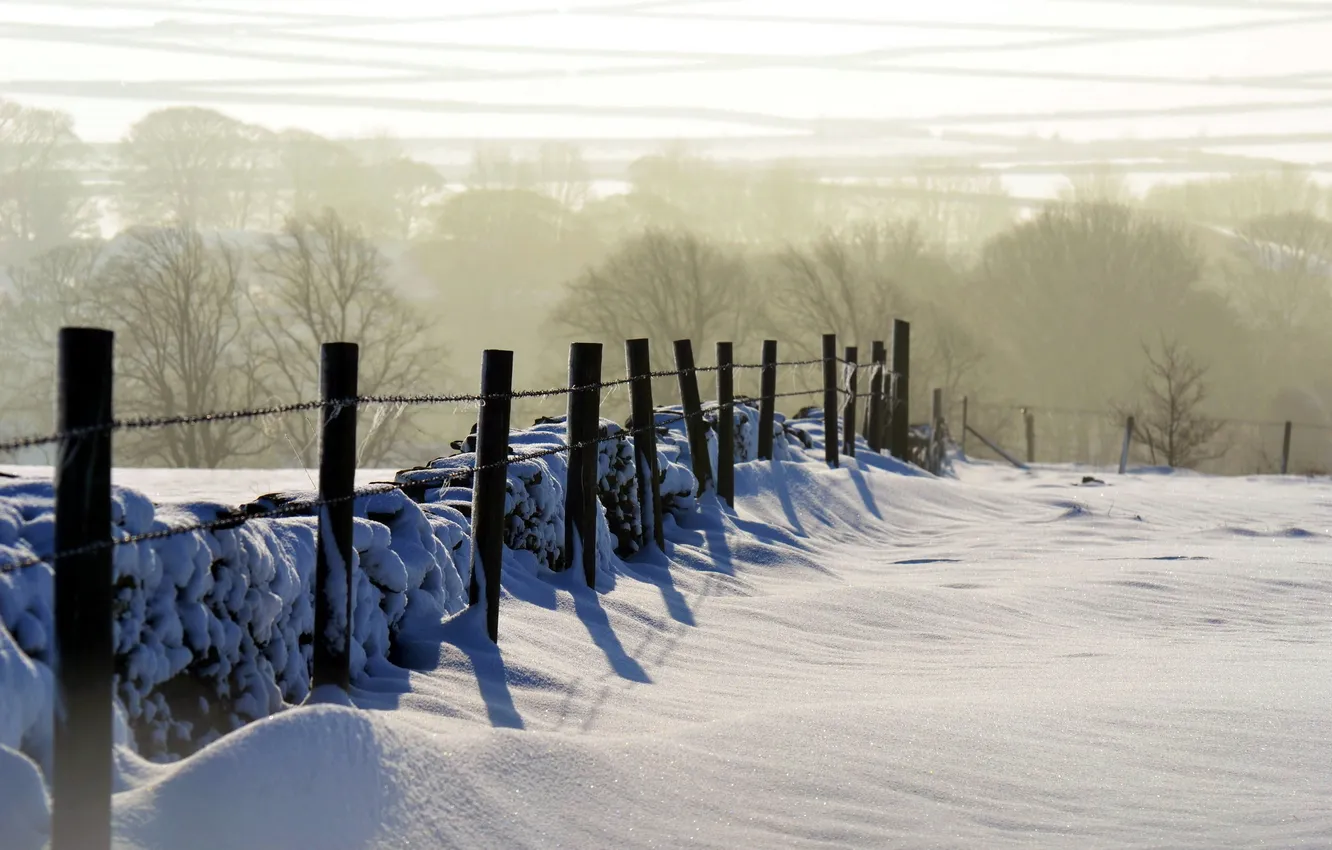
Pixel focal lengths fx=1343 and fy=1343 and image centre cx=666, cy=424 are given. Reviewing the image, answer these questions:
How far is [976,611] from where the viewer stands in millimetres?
A: 7504

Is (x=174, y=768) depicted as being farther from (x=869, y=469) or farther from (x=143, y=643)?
(x=869, y=469)

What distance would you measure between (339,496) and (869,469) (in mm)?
10411

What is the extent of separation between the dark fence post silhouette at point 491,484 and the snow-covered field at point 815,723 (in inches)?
7.3

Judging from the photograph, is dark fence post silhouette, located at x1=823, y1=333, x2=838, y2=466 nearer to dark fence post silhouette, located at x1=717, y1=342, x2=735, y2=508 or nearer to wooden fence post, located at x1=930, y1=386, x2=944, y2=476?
dark fence post silhouette, located at x1=717, y1=342, x2=735, y2=508

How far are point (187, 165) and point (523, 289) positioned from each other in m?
18.7

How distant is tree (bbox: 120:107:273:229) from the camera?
5831cm

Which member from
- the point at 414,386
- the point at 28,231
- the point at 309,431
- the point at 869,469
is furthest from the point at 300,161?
the point at 869,469

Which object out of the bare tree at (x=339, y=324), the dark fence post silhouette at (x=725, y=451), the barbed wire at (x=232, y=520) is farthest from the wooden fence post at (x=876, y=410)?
the bare tree at (x=339, y=324)

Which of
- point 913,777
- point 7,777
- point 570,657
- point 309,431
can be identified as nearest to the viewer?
point 7,777

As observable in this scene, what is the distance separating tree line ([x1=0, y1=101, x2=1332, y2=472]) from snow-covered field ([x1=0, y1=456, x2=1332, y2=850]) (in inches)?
988

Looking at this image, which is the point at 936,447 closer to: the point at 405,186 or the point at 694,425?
the point at 694,425

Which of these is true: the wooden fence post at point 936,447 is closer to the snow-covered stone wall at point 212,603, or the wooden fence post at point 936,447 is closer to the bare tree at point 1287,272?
the snow-covered stone wall at point 212,603

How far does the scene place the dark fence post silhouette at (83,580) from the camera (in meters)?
2.95

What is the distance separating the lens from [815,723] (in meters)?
4.57
